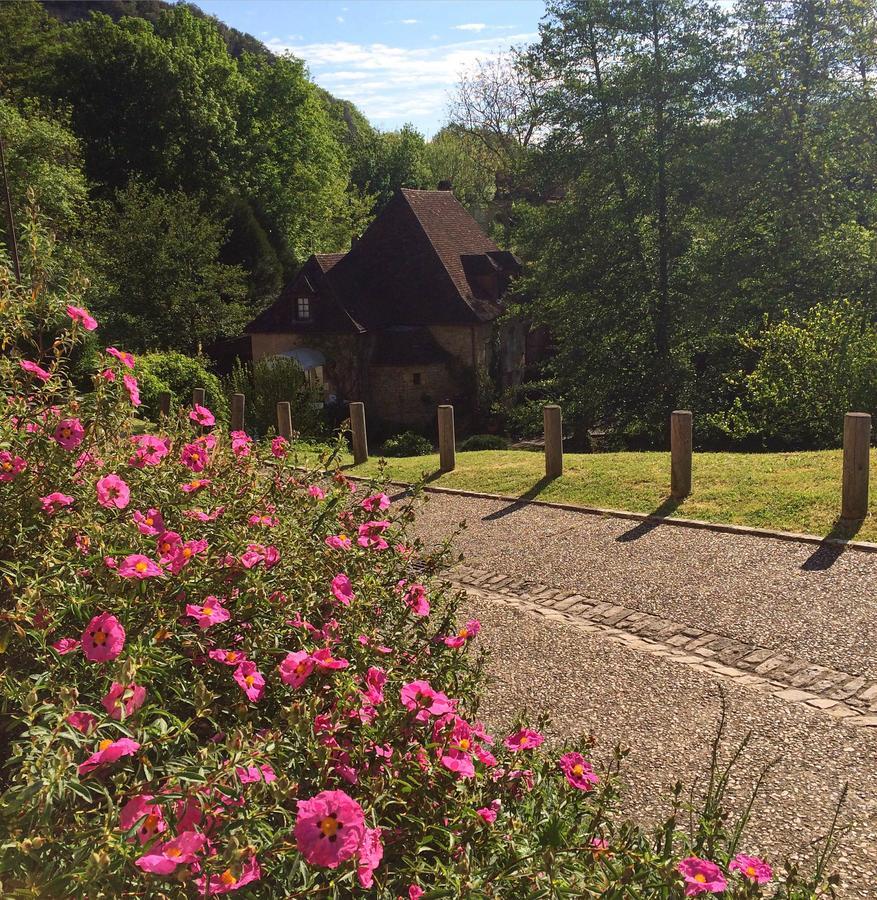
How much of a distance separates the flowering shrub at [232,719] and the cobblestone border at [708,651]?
1.97 metres

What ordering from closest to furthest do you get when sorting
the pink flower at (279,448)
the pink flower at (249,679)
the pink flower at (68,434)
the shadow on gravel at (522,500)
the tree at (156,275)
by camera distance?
the pink flower at (249,679)
the pink flower at (68,434)
the pink flower at (279,448)
the shadow on gravel at (522,500)
the tree at (156,275)

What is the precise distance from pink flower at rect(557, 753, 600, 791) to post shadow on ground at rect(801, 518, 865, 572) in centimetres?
548

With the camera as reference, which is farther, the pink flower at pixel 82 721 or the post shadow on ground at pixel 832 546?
the post shadow on ground at pixel 832 546

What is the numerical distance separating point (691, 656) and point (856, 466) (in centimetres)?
371

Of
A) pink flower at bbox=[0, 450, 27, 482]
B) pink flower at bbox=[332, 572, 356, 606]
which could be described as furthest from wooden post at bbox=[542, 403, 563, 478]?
pink flower at bbox=[0, 450, 27, 482]

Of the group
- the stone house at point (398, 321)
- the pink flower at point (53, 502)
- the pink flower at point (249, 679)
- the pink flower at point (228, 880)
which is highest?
the stone house at point (398, 321)

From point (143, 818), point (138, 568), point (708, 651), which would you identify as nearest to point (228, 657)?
point (138, 568)

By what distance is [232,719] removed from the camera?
305 centimetres


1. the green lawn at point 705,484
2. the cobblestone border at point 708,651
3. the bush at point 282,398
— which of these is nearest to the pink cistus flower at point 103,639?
the cobblestone border at point 708,651

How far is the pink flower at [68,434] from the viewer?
3.57 metres

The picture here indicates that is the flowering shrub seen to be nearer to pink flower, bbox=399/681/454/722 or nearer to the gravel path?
pink flower, bbox=399/681/454/722

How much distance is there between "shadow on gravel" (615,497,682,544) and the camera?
31.3ft

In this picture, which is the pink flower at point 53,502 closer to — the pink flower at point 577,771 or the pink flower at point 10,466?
the pink flower at point 10,466

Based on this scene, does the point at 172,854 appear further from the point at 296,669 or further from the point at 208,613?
the point at 208,613
